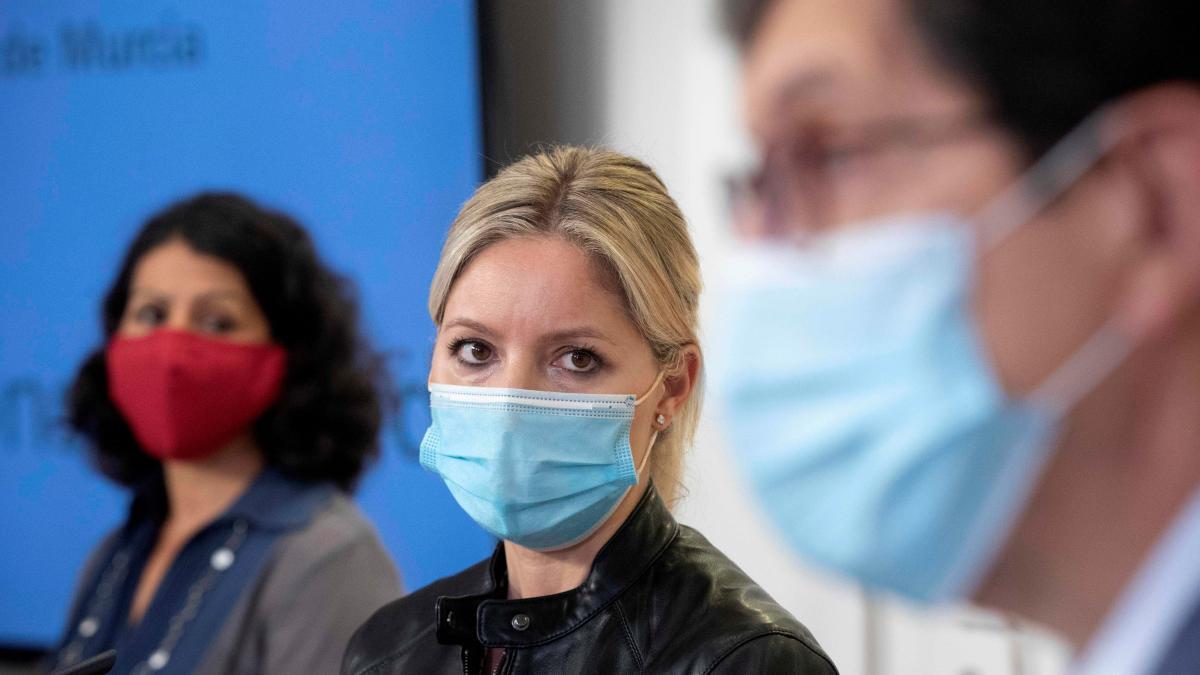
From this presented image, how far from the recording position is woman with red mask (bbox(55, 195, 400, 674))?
2.08 m

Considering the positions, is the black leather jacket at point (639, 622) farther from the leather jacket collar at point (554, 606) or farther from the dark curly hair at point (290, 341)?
the dark curly hair at point (290, 341)

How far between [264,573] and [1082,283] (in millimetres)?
1783

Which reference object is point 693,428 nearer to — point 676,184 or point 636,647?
point 636,647

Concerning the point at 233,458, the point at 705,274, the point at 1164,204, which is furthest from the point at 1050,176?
the point at 233,458

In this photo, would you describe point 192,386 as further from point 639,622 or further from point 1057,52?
point 1057,52

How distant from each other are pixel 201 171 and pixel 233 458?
78 centimetres

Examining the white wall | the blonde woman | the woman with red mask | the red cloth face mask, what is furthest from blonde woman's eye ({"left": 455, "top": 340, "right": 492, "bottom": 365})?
the red cloth face mask

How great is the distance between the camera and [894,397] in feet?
1.96

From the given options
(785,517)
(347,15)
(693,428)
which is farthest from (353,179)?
(785,517)

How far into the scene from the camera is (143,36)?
2793 millimetres

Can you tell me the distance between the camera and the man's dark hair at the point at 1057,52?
557 millimetres

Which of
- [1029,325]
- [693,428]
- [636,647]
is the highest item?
[1029,325]

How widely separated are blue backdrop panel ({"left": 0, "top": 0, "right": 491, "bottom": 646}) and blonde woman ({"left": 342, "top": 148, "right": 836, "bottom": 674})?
3.24ft

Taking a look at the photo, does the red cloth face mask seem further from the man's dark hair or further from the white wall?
the man's dark hair
